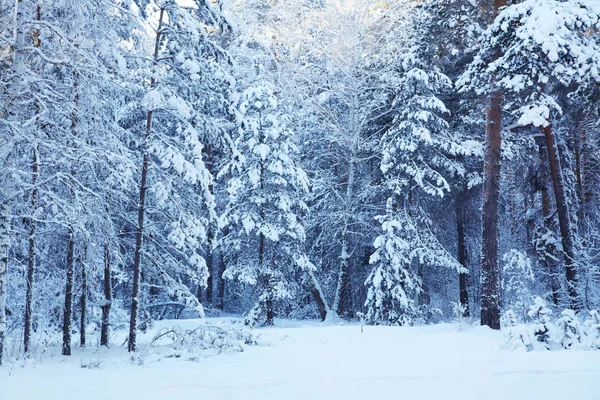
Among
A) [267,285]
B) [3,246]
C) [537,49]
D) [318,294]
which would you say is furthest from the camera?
[318,294]

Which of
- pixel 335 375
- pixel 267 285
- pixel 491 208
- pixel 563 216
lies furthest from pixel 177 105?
pixel 563 216

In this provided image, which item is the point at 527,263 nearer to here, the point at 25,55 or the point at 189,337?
the point at 189,337

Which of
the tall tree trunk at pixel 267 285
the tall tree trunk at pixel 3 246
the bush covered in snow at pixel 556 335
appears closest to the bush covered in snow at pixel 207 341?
the tall tree trunk at pixel 3 246

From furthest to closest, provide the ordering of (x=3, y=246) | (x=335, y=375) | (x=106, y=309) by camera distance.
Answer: (x=106, y=309)
(x=3, y=246)
(x=335, y=375)

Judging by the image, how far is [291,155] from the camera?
19.5 m

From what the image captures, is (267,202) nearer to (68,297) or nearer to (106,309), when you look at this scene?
(106,309)

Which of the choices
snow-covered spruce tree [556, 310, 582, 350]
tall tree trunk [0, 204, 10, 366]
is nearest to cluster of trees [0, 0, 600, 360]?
tall tree trunk [0, 204, 10, 366]

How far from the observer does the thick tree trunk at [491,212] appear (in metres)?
12.4

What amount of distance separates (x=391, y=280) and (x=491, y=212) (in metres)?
5.65

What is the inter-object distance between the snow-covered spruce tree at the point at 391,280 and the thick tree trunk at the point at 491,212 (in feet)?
15.6

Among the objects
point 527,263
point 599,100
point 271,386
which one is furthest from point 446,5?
point 271,386

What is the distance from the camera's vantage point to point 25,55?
8.41 metres

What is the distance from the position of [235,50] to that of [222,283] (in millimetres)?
12314

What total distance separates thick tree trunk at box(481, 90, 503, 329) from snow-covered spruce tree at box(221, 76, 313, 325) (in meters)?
7.85
